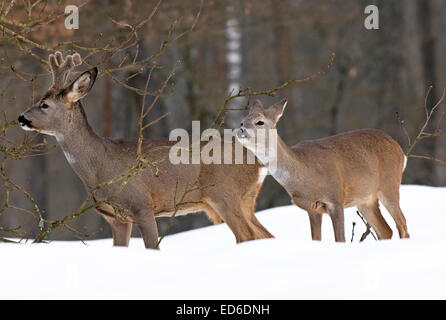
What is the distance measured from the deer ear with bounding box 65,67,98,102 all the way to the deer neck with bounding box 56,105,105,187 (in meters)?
0.25

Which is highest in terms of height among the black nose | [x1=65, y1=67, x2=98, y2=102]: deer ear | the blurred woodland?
[x1=65, y1=67, x2=98, y2=102]: deer ear

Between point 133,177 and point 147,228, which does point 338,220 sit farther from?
point 133,177

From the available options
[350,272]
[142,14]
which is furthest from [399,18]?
[350,272]

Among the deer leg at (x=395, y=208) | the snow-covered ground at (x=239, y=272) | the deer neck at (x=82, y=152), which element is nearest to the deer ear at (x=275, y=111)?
the deer leg at (x=395, y=208)

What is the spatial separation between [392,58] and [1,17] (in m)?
16.2

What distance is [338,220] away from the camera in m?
9.35

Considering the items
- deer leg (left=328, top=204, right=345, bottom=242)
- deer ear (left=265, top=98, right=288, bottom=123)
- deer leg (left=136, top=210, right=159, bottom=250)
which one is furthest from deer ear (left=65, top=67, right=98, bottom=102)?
deer leg (left=328, top=204, right=345, bottom=242)

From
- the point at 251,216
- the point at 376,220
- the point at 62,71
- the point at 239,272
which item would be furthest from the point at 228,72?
the point at 239,272

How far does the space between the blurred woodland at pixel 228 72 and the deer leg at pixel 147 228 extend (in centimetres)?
412

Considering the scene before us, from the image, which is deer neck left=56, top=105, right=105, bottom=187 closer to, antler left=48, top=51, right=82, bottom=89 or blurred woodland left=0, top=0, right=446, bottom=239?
antler left=48, top=51, right=82, bottom=89

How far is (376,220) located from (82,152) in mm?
3313

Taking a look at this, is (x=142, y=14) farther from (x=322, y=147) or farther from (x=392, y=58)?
(x=392, y=58)

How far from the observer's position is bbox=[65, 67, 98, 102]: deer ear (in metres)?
8.63
